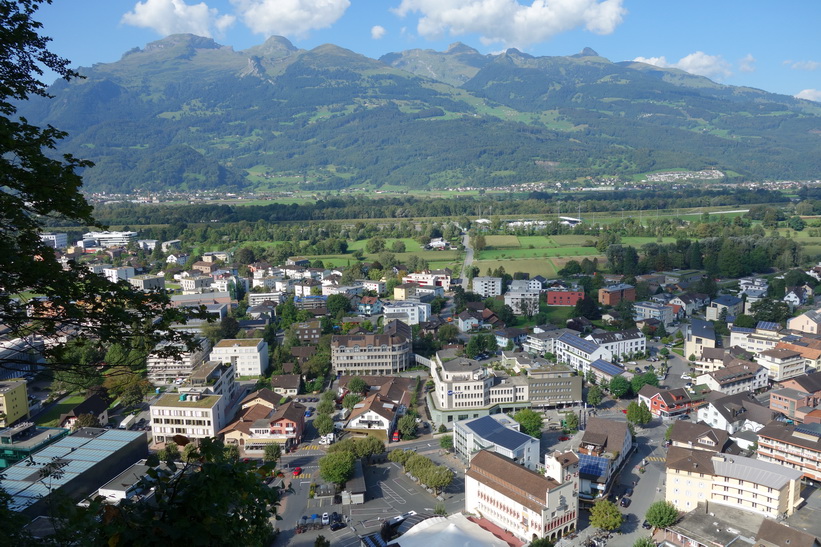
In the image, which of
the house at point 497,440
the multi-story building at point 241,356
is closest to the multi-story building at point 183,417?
the multi-story building at point 241,356

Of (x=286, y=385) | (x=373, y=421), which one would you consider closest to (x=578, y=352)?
(x=373, y=421)

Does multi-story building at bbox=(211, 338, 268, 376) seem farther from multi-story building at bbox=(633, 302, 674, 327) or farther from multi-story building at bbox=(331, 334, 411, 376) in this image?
multi-story building at bbox=(633, 302, 674, 327)

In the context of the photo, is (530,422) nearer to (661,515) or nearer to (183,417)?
(661,515)

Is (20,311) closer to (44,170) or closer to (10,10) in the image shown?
(44,170)

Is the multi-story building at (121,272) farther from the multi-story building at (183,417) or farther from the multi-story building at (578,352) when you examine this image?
the multi-story building at (578,352)

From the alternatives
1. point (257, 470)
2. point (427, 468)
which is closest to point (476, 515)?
point (427, 468)

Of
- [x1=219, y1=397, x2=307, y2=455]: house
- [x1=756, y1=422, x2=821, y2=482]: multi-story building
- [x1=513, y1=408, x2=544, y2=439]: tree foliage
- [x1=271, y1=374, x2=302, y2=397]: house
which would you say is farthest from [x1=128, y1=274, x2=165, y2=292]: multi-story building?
[x1=756, y1=422, x2=821, y2=482]: multi-story building
